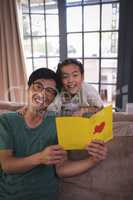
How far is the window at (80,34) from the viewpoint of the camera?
2447 millimetres

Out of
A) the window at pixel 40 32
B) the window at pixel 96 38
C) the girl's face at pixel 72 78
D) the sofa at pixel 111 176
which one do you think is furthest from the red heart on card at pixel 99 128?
the window at pixel 40 32

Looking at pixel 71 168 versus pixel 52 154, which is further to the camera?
pixel 71 168

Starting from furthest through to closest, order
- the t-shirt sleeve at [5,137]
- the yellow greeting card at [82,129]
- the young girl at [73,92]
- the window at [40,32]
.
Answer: the window at [40,32] < the young girl at [73,92] < the t-shirt sleeve at [5,137] < the yellow greeting card at [82,129]

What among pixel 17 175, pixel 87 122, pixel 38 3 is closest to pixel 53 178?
pixel 17 175

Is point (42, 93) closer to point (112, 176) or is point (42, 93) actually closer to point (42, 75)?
point (42, 75)

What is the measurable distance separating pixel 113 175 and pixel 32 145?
48 cm

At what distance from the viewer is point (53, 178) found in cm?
110

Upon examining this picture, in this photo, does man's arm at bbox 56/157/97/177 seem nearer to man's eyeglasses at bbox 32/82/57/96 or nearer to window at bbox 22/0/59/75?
man's eyeglasses at bbox 32/82/57/96

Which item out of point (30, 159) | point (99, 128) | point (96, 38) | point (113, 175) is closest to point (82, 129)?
point (99, 128)

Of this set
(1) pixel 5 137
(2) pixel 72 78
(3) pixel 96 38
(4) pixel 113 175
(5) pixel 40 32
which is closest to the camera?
(1) pixel 5 137

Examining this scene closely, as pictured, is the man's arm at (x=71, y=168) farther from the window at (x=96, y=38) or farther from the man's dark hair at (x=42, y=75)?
the window at (x=96, y=38)

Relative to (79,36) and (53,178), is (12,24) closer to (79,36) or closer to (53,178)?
(79,36)

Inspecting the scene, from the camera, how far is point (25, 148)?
39.9 inches

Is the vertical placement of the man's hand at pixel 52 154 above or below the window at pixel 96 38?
below
